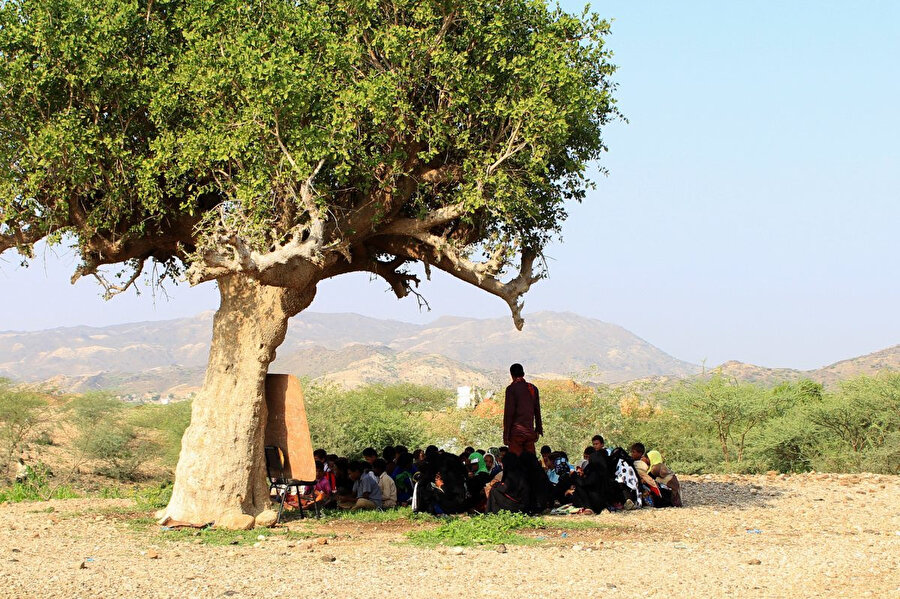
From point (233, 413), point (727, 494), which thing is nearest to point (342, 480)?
point (233, 413)

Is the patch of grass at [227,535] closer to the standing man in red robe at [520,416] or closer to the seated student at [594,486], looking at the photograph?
the standing man in red robe at [520,416]

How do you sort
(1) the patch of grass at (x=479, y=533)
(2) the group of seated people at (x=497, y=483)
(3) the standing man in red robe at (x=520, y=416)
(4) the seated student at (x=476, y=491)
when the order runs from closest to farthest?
(1) the patch of grass at (x=479, y=533)
(3) the standing man in red robe at (x=520, y=416)
(2) the group of seated people at (x=497, y=483)
(4) the seated student at (x=476, y=491)

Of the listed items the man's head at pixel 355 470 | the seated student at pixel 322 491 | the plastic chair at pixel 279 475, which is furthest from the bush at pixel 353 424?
the plastic chair at pixel 279 475

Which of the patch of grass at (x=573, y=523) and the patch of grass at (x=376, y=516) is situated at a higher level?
the patch of grass at (x=573, y=523)

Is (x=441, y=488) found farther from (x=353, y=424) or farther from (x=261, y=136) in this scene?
(x=353, y=424)

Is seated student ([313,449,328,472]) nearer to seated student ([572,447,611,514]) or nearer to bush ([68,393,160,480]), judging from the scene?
seated student ([572,447,611,514])

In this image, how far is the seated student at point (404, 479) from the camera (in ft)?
44.9

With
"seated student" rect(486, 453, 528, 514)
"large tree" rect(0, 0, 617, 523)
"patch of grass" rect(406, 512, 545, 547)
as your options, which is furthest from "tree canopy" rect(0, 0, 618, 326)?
"patch of grass" rect(406, 512, 545, 547)

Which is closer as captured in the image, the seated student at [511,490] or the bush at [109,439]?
the seated student at [511,490]

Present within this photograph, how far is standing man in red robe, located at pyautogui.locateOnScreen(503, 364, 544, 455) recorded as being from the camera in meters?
12.2

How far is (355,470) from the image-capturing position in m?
13.7

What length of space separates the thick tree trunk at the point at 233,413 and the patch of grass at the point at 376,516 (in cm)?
114

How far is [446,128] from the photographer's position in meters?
11.3

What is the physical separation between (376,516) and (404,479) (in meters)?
1.63
